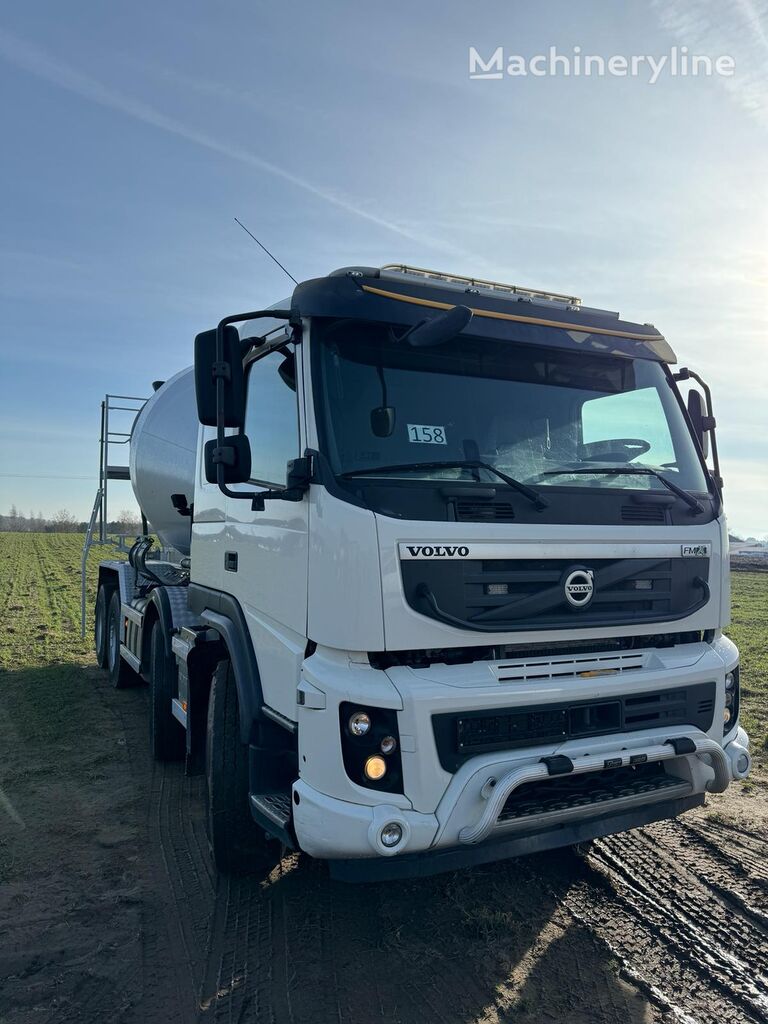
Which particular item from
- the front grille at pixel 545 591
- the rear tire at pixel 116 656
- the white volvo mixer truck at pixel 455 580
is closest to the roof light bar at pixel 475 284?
the white volvo mixer truck at pixel 455 580

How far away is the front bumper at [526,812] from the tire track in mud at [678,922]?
20.0 inches

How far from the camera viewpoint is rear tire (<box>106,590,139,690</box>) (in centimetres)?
817

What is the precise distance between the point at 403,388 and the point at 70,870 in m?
3.19

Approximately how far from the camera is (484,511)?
3197 mm

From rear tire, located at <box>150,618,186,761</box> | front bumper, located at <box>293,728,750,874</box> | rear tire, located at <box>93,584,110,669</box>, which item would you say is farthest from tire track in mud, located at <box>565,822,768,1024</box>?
rear tire, located at <box>93,584,110,669</box>

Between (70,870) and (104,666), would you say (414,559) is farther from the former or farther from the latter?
(104,666)

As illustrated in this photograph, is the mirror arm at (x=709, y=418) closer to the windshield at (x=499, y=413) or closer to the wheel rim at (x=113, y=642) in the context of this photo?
the windshield at (x=499, y=413)

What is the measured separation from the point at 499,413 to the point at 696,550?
1.18 metres

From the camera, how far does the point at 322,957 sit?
10.7 feet

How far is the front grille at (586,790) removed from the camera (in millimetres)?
3115

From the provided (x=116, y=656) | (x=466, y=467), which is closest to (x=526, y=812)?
(x=466, y=467)

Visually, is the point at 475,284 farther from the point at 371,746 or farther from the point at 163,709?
the point at 163,709

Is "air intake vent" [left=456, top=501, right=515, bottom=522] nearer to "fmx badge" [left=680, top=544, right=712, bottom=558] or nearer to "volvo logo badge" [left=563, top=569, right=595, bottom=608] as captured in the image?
"volvo logo badge" [left=563, top=569, right=595, bottom=608]

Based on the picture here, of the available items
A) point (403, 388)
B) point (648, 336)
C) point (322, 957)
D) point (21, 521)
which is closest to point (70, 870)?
point (322, 957)
